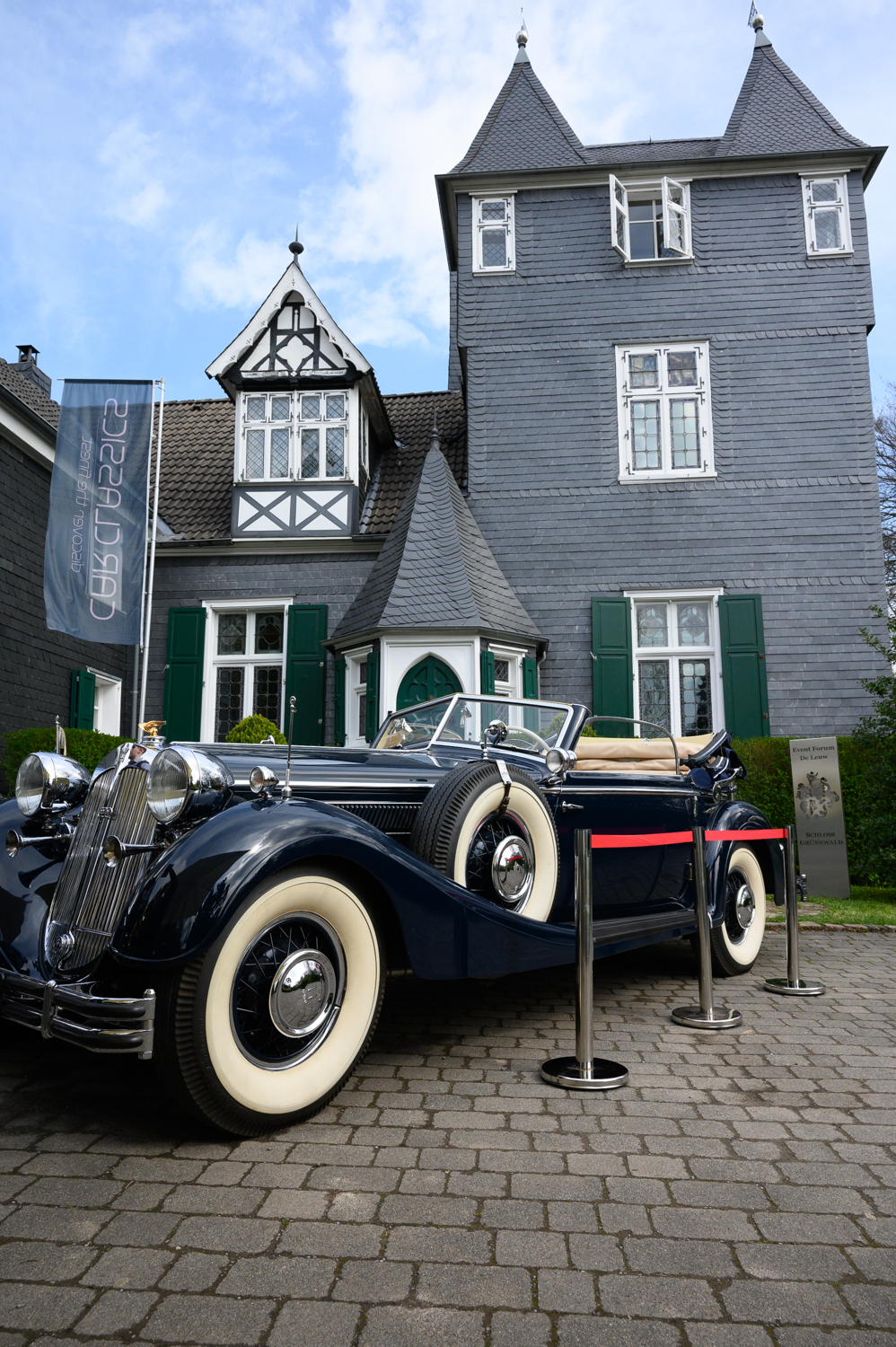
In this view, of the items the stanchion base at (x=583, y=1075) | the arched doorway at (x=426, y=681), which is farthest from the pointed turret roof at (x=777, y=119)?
the stanchion base at (x=583, y=1075)

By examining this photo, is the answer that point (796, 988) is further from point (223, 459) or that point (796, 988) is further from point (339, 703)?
point (223, 459)

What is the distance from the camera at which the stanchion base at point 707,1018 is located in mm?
4070

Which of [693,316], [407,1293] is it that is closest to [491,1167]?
[407,1293]

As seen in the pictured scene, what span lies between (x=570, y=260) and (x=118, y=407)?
21.9 feet

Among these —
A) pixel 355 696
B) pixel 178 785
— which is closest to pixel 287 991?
pixel 178 785

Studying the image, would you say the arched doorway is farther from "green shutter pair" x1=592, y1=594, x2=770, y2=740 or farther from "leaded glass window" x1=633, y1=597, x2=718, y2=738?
"leaded glass window" x1=633, y1=597, x2=718, y2=738

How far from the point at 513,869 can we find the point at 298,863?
116cm

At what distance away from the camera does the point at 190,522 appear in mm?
12977

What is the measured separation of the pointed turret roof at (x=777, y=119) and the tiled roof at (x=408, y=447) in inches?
216

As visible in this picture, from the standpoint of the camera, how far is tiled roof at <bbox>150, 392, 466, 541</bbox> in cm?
1298

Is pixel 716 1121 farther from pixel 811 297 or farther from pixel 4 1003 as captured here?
pixel 811 297

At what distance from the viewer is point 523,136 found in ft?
43.9

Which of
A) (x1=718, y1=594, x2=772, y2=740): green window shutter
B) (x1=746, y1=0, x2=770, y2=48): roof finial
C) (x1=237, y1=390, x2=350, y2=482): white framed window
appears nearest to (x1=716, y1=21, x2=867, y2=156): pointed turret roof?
(x1=746, y1=0, x2=770, y2=48): roof finial

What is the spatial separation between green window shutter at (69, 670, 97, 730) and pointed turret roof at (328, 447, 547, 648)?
10.8 ft
